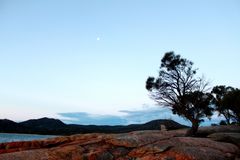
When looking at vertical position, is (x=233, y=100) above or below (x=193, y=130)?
above

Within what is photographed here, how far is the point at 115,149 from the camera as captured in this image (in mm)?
19328

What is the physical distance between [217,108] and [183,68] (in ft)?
122

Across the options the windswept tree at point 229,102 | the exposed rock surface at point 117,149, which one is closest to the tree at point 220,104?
the windswept tree at point 229,102

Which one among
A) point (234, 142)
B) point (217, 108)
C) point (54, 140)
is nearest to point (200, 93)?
point (234, 142)

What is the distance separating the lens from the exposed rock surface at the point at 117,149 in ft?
58.9

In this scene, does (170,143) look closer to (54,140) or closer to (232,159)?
(232,159)

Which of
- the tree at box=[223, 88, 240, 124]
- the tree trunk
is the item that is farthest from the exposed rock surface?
the tree at box=[223, 88, 240, 124]

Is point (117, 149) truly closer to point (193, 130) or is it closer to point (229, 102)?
point (193, 130)

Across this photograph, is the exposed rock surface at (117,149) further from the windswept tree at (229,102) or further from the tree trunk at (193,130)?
the windswept tree at (229,102)

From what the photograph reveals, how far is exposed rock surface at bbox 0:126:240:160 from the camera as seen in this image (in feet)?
58.9

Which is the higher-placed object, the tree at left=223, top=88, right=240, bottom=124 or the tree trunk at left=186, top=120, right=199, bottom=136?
the tree at left=223, top=88, right=240, bottom=124

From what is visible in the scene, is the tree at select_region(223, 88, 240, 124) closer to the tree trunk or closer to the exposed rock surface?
the tree trunk

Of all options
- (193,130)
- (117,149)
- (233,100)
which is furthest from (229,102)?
(117,149)

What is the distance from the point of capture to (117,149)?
63.5 ft
